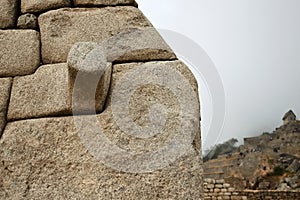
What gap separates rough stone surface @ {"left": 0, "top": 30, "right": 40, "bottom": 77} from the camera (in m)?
2.29

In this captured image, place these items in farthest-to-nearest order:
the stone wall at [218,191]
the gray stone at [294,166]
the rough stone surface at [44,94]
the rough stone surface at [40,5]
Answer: the gray stone at [294,166] → the stone wall at [218,191] → the rough stone surface at [40,5] → the rough stone surface at [44,94]

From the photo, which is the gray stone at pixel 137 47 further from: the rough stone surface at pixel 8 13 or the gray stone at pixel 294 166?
the gray stone at pixel 294 166

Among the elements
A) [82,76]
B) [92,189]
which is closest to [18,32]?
[82,76]

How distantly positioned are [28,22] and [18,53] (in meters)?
0.24

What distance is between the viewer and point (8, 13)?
8.14 ft

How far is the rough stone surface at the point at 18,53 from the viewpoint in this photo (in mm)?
2285

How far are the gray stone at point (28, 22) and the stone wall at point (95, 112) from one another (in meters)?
0.04

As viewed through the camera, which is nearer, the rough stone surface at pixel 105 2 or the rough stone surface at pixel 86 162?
the rough stone surface at pixel 86 162

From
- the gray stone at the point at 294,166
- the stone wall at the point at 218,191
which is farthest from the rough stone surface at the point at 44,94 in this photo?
the gray stone at the point at 294,166

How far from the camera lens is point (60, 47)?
2266mm

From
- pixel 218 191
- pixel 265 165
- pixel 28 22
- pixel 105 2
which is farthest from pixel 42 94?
pixel 265 165

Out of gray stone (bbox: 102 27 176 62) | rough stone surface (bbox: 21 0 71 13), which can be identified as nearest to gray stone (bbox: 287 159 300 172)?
gray stone (bbox: 102 27 176 62)

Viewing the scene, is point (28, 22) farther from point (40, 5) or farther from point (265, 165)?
point (265, 165)

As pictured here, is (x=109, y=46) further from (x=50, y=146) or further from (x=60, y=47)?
(x=50, y=146)
